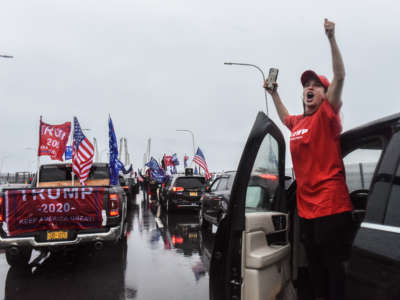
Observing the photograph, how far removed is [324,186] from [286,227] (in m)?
0.68

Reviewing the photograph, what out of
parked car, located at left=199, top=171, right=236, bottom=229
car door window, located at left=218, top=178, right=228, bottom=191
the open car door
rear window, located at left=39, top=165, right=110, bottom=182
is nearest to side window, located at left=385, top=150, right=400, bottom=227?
the open car door

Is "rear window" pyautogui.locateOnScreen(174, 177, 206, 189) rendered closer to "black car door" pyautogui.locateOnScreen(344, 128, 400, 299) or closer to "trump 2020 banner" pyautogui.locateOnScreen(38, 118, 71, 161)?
"trump 2020 banner" pyautogui.locateOnScreen(38, 118, 71, 161)

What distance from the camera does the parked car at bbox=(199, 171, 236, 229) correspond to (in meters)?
8.88

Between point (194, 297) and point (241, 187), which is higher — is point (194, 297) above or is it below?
below

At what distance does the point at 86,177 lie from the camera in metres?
11.6

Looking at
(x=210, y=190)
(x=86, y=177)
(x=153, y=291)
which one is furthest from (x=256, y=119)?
(x=86, y=177)

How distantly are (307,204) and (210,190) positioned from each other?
775cm

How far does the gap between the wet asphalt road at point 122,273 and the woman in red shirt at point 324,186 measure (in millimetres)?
2557

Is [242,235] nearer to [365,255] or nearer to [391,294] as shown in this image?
[365,255]

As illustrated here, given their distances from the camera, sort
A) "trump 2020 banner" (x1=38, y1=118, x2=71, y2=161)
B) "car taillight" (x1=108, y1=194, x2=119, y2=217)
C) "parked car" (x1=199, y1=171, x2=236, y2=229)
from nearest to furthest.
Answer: "car taillight" (x1=108, y1=194, x2=119, y2=217), "parked car" (x1=199, y1=171, x2=236, y2=229), "trump 2020 banner" (x1=38, y1=118, x2=71, y2=161)

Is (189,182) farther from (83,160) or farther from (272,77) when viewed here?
(272,77)

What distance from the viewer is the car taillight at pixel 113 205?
633 cm

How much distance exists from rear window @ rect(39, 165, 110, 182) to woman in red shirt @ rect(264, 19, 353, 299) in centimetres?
878

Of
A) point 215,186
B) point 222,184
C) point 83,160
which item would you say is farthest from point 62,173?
point 222,184
